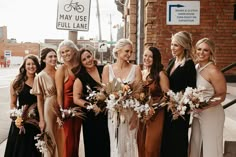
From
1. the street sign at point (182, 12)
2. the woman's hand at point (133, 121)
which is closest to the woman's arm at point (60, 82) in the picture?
the woman's hand at point (133, 121)

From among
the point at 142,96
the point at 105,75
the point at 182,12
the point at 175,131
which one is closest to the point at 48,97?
the point at 105,75

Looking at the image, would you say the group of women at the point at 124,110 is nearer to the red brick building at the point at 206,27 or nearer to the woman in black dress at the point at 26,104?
the woman in black dress at the point at 26,104

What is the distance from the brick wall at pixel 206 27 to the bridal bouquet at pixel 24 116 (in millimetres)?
4687

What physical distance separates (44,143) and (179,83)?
1879mm

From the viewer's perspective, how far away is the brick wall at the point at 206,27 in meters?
9.27

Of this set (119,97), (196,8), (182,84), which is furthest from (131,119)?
(196,8)

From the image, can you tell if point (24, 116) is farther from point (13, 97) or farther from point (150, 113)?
point (150, 113)

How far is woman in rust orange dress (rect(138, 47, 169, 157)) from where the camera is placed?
182 inches

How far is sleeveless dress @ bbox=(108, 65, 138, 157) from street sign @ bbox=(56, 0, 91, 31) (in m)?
1.89

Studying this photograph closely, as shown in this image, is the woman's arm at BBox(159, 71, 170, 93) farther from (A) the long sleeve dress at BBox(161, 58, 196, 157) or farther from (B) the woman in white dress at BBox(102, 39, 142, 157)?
(B) the woman in white dress at BBox(102, 39, 142, 157)

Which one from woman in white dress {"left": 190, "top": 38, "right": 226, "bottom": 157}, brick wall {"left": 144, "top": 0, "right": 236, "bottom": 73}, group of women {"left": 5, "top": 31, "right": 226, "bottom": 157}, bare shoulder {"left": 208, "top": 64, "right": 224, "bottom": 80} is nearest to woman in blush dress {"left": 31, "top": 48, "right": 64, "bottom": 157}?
group of women {"left": 5, "top": 31, "right": 226, "bottom": 157}

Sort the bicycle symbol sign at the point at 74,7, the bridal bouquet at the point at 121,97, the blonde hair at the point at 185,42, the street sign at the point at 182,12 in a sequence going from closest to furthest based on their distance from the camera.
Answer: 1. the bridal bouquet at the point at 121,97
2. the blonde hair at the point at 185,42
3. the bicycle symbol sign at the point at 74,7
4. the street sign at the point at 182,12

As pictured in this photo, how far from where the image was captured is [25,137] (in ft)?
17.2

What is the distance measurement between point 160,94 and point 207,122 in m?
0.64
